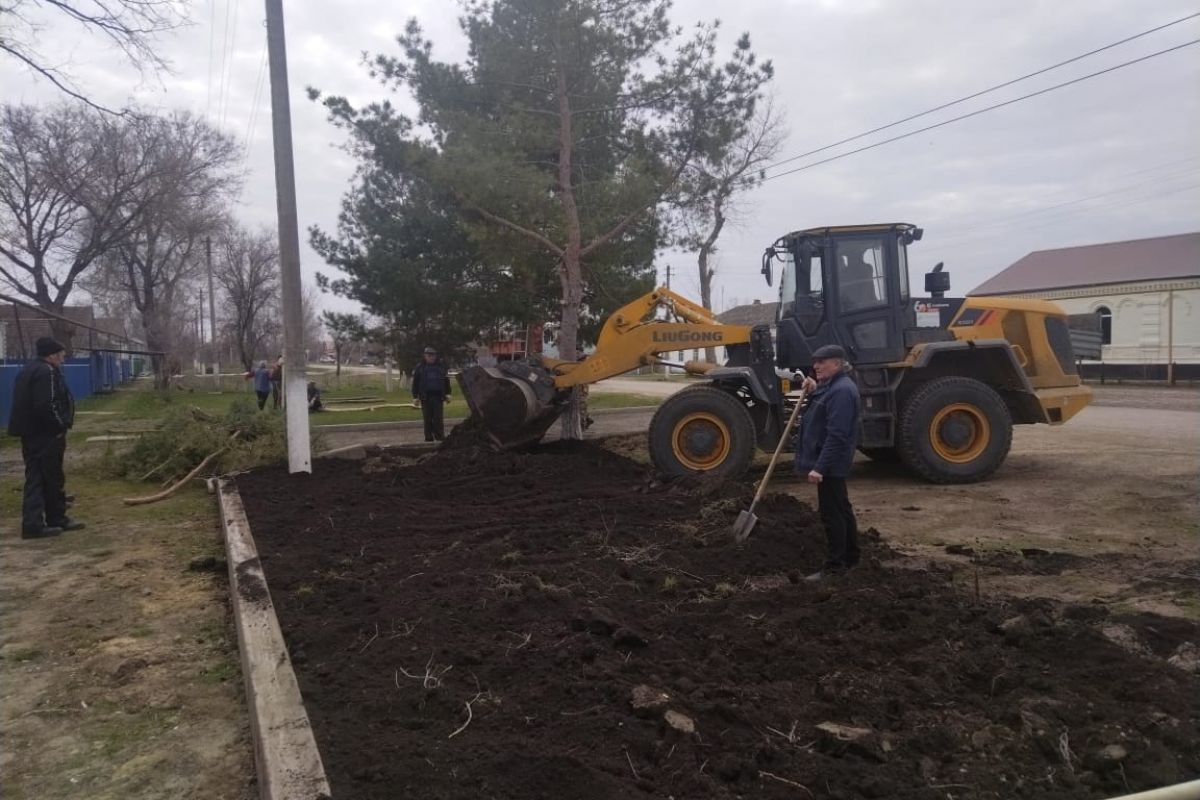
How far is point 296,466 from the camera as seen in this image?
32.3 ft

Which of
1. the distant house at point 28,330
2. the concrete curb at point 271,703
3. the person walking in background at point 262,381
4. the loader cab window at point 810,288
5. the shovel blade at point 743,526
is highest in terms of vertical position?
the distant house at point 28,330

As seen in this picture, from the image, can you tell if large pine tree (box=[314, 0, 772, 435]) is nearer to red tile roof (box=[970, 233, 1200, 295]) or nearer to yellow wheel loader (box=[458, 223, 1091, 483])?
yellow wheel loader (box=[458, 223, 1091, 483])

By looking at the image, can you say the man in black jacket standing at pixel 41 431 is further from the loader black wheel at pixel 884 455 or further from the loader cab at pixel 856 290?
the loader black wheel at pixel 884 455

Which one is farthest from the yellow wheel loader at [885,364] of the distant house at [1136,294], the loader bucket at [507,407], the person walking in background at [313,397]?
the distant house at [1136,294]

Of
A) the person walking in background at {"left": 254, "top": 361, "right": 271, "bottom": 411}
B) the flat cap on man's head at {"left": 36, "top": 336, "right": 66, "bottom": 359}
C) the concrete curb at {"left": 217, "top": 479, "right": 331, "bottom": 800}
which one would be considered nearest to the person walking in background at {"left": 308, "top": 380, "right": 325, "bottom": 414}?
the person walking in background at {"left": 254, "top": 361, "right": 271, "bottom": 411}

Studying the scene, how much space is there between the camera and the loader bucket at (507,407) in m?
10.2

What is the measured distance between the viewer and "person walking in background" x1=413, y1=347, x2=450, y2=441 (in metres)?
13.0

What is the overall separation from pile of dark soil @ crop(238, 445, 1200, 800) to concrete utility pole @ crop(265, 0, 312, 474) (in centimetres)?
392

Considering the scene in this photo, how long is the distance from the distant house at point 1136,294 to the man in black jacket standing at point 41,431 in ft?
110

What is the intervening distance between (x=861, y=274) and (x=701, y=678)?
680cm

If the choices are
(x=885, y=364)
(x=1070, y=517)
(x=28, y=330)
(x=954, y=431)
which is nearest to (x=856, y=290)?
(x=885, y=364)

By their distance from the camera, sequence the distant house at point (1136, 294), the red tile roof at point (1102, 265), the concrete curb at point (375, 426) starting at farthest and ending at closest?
the red tile roof at point (1102, 265) < the distant house at point (1136, 294) < the concrete curb at point (375, 426)

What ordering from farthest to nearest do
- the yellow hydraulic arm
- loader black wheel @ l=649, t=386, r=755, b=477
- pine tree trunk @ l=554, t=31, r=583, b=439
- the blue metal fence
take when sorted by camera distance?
the blue metal fence → pine tree trunk @ l=554, t=31, r=583, b=439 → the yellow hydraulic arm → loader black wheel @ l=649, t=386, r=755, b=477

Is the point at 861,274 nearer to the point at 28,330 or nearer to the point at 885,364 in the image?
the point at 885,364
